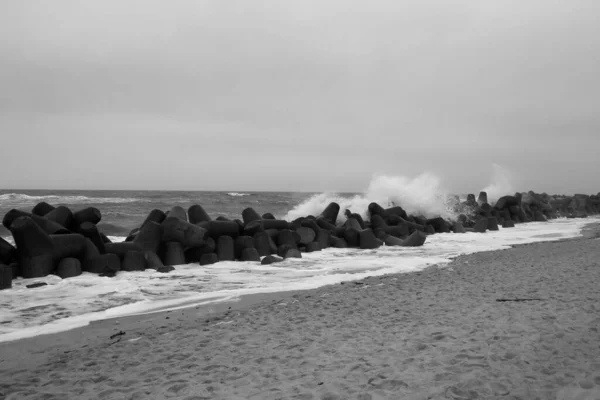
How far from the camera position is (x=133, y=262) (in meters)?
9.10

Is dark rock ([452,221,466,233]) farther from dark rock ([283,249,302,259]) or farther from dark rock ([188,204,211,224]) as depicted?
dark rock ([188,204,211,224])

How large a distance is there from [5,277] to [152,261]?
2.67 m

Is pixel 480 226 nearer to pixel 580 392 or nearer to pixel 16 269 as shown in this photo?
pixel 16 269

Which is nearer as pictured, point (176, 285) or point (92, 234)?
point (176, 285)

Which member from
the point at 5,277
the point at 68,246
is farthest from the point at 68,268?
the point at 5,277

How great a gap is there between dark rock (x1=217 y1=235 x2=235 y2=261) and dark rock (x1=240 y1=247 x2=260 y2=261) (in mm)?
246

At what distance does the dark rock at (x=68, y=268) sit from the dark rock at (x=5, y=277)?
0.83 metres

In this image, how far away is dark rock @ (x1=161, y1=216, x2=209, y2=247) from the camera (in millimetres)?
9953

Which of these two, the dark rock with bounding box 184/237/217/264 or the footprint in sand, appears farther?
the dark rock with bounding box 184/237/217/264

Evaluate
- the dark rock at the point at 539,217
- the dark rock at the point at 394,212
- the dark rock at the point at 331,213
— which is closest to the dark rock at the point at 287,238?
the dark rock at the point at 331,213

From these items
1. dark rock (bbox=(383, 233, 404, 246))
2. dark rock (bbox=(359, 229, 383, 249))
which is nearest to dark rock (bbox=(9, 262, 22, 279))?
dark rock (bbox=(359, 229, 383, 249))

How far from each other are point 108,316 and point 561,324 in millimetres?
5475

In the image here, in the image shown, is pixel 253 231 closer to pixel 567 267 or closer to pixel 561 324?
pixel 567 267

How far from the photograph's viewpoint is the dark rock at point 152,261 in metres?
9.36
